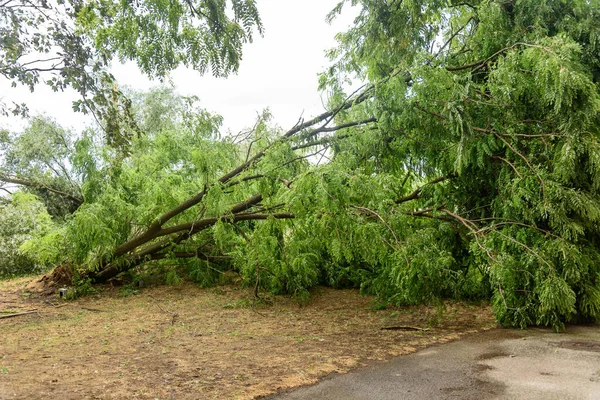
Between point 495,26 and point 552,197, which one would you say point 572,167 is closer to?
point 552,197

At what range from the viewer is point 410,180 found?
27.0 ft

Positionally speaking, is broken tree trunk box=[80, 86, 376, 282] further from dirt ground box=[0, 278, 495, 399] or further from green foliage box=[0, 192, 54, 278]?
green foliage box=[0, 192, 54, 278]

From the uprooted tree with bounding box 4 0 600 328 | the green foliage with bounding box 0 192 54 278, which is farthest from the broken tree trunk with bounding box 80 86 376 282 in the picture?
the green foliage with bounding box 0 192 54 278

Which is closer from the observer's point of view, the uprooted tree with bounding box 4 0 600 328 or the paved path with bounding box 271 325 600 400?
the paved path with bounding box 271 325 600 400

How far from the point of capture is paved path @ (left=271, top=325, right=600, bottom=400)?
3955 millimetres

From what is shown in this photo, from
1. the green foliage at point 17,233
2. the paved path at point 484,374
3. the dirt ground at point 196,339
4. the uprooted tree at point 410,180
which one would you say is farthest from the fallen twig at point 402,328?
the green foliage at point 17,233

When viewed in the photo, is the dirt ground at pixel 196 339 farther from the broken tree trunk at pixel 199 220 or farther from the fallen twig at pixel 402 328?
the broken tree trunk at pixel 199 220

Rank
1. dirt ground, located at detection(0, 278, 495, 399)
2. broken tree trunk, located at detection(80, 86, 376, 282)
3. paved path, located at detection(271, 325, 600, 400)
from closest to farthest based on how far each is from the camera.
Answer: paved path, located at detection(271, 325, 600, 400) → dirt ground, located at detection(0, 278, 495, 399) → broken tree trunk, located at detection(80, 86, 376, 282)

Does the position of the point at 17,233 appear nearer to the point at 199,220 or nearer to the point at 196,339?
the point at 199,220

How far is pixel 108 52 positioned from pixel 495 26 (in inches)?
196

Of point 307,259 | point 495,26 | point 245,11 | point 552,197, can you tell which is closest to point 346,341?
point 307,259

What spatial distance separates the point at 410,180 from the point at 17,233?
34.5ft

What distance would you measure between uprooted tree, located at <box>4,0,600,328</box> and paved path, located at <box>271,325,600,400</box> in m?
0.78

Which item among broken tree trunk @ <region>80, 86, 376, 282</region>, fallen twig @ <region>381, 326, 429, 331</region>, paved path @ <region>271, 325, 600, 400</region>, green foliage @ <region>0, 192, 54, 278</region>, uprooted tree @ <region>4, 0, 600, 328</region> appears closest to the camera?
paved path @ <region>271, 325, 600, 400</region>
